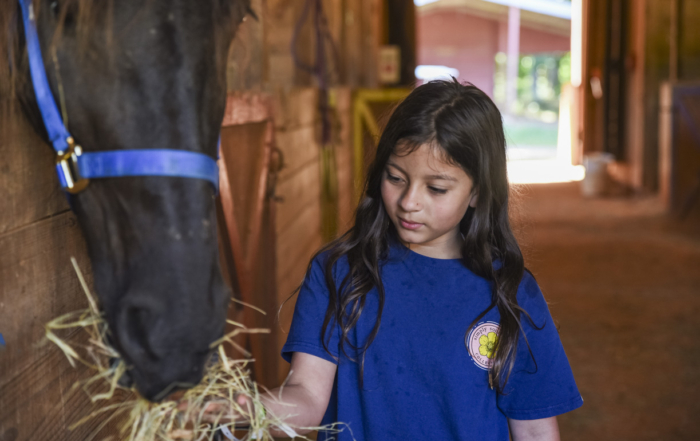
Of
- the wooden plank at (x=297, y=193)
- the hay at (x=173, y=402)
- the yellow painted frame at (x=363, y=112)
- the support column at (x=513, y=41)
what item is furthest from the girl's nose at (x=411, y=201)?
the support column at (x=513, y=41)

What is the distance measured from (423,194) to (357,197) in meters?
0.43

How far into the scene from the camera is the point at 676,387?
3078mm

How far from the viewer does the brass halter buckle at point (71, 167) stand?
0.92 meters

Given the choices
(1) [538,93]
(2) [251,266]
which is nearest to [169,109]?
(2) [251,266]

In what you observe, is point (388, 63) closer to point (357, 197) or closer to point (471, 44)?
point (357, 197)

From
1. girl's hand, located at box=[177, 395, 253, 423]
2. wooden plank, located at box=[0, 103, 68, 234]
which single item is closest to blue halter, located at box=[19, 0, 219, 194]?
wooden plank, located at box=[0, 103, 68, 234]

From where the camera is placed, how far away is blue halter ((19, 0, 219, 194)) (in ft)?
2.96

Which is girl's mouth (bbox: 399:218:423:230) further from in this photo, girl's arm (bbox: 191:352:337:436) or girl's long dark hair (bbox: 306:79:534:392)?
girl's arm (bbox: 191:352:337:436)

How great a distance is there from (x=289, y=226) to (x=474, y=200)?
1.67m

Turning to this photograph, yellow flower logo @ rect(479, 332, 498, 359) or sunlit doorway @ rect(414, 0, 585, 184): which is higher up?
sunlit doorway @ rect(414, 0, 585, 184)

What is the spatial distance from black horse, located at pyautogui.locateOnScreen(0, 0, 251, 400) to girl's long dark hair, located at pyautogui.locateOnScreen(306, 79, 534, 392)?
412 mm

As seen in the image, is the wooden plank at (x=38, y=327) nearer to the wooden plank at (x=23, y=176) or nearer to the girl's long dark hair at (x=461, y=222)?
the wooden plank at (x=23, y=176)

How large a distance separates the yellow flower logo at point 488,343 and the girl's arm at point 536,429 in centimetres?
15

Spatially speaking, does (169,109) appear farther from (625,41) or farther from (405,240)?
(625,41)
